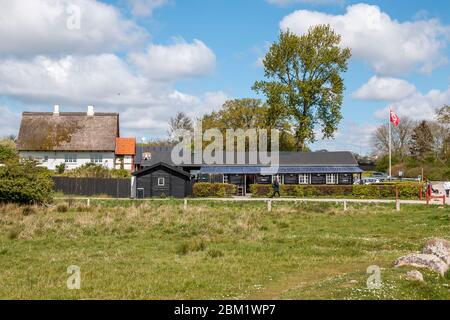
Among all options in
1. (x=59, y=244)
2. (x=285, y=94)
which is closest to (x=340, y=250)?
(x=59, y=244)

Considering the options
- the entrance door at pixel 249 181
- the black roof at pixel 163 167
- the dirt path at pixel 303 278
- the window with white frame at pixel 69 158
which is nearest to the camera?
the dirt path at pixel 303 278

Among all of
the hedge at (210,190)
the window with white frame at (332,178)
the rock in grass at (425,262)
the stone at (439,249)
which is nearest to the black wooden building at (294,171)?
the window with white frame at (332,178)

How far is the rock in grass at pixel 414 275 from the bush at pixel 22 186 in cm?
2564

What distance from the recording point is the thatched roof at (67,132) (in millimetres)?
69875

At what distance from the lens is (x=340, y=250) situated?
15547 mm

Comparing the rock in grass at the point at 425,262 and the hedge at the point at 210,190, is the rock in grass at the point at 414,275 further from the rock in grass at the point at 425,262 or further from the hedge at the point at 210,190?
the hedge at the point at 210,190

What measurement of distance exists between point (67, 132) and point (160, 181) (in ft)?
89.0

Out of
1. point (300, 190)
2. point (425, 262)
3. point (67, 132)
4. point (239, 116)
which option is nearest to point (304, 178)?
point (300, 190)

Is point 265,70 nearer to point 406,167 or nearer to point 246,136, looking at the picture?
point 246,136

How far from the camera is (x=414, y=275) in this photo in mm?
9875

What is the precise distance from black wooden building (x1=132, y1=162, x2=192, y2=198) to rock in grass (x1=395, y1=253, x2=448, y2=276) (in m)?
38.5

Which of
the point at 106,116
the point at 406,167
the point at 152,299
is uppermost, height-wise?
the point at 106,116

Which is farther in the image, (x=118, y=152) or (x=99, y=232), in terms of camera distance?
(x=118, y=152)
